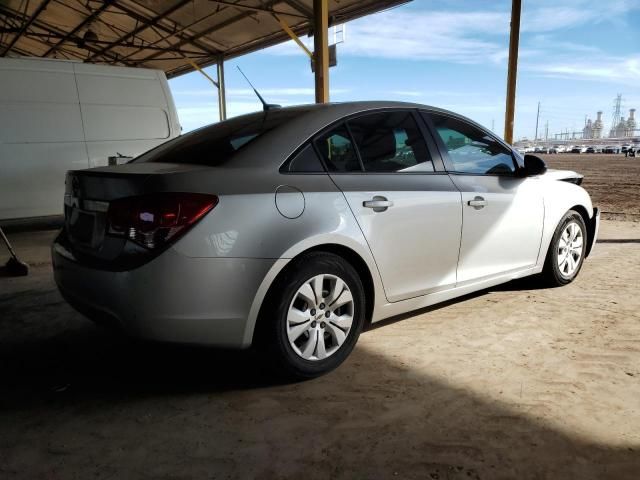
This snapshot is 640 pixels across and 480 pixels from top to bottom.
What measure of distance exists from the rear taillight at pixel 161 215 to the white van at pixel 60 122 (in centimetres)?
489

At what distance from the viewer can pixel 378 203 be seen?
273cm

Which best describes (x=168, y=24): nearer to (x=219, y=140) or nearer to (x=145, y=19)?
(x=145, y=19)

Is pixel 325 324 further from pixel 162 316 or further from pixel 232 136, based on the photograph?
pixel 232 136

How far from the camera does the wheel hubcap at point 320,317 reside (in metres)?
2.48

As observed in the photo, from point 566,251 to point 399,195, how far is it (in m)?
2.15

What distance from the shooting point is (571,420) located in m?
2.20

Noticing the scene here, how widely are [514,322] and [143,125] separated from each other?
5.51m

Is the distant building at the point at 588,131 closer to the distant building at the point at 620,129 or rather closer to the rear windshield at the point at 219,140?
the distant building at the point at 620,129

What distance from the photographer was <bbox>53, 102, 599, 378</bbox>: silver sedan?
2.18 m

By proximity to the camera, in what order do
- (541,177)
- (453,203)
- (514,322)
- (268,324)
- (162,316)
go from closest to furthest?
(162,316) < (268,324) < (453,203) < (514,322) < (541,177)

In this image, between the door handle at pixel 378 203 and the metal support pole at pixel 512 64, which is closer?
the door handle at pixel 378 203

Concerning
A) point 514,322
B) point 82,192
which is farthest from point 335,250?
point 514,322

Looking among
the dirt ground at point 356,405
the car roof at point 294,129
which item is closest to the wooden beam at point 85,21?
the dirt ground at point 356,405

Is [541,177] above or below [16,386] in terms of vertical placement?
above
